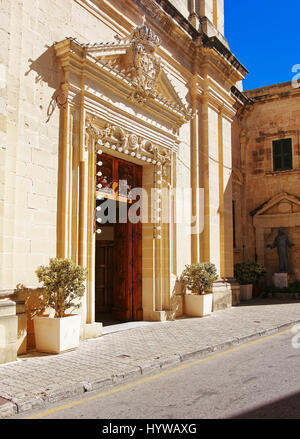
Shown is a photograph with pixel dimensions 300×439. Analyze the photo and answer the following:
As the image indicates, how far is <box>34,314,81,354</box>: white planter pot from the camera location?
Answer: 677cm

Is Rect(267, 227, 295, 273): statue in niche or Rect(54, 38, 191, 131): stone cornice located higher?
Rect(54, 38, 191, 131): stone cornice

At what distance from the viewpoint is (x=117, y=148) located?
9398 mm

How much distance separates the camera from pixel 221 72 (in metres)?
13.6

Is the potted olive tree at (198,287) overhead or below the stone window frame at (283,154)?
below

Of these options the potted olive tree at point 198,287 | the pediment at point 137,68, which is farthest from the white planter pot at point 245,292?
the pediment at point 137,68

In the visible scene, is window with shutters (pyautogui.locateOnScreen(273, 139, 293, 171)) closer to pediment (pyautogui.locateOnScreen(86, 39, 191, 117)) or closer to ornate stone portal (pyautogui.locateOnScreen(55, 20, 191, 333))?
ornate stone portal (pyautogui.locateOnScreen(55, 20, 191, 333))

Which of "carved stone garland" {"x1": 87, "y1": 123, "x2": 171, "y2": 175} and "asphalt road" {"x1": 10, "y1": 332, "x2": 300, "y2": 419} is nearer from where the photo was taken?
"asphalt road" {"x1": 10, "y1": 332, "x2": 300, "y2": 419}

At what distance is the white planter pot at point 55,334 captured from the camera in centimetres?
677

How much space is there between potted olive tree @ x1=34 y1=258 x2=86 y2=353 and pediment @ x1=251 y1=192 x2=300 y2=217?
13182 mm

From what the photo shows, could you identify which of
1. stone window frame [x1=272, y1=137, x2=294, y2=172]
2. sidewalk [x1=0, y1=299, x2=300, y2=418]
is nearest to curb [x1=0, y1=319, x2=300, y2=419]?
sidewalk [x1=0, y1=299, x2=300, y2=418]

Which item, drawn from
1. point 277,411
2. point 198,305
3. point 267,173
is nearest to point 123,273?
point 198,305

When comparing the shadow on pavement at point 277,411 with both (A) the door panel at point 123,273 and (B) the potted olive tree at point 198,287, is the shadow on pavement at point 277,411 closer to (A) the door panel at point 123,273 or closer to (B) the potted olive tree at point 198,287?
(A) the door panel at point 123,273

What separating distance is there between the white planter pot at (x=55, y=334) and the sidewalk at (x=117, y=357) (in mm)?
158

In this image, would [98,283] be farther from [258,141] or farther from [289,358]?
[258,141]
